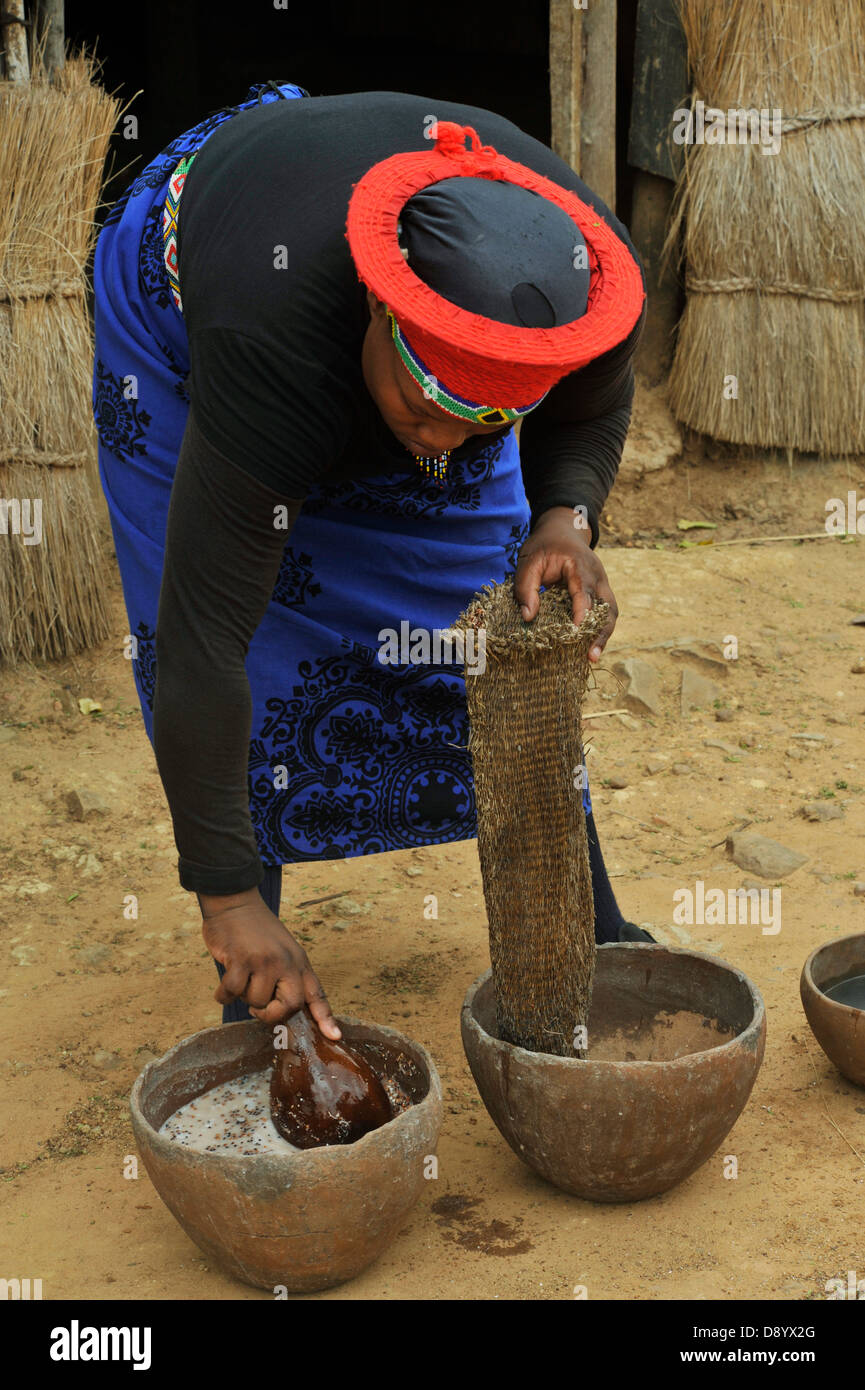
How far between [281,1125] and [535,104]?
7.38 meters

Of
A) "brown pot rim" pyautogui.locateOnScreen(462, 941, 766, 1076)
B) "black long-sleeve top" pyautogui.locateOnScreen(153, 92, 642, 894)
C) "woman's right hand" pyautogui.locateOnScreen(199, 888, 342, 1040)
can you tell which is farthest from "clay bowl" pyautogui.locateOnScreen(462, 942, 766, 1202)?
"black long-sleeve top" pyautogui.locateOnScreen(153, 92, 642, 894)

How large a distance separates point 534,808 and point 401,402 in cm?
64

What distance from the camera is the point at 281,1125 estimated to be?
2059mm

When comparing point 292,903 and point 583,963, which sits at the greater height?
point 583,963

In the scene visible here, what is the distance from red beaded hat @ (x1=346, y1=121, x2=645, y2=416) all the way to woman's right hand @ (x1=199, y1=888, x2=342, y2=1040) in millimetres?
754

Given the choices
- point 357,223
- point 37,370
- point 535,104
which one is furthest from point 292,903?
point 535,104

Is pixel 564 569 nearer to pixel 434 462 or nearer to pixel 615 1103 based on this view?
pixel 434 462

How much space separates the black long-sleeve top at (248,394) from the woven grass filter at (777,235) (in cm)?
341

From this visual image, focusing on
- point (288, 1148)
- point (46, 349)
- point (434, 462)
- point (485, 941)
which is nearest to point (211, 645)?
point (434, 462)

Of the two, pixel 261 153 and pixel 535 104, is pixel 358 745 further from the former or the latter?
pixel 535 104

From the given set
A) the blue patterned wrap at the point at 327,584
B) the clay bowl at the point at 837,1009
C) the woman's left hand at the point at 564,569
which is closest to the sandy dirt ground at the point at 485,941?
the clay bowl at the point at 837,1009

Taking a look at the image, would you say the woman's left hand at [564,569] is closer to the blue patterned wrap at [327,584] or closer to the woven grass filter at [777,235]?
the blue patterned wrap at [327,584]

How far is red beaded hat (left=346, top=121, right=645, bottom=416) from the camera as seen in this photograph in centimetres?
157

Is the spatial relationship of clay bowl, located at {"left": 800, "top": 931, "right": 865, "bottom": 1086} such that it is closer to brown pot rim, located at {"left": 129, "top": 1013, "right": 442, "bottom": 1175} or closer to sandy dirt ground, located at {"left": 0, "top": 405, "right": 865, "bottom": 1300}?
sandy dirt ground, located at {"left": 0, "top": 405, "right": 865, "bottom": 1300}
